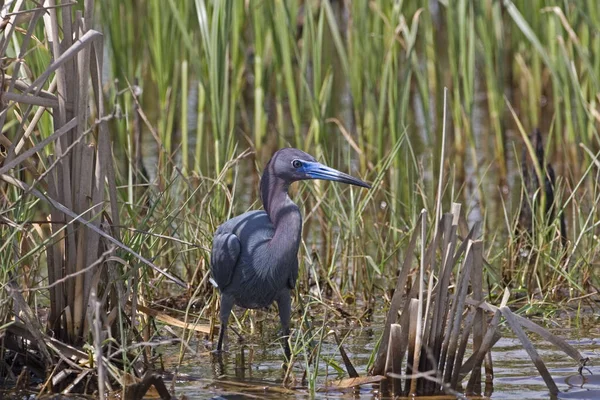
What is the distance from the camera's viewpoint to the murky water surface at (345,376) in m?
3.45

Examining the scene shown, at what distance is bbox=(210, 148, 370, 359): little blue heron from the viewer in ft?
13.0

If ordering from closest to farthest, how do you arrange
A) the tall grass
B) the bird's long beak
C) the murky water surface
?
the tall grass, the murky water surface, the bird's long beak

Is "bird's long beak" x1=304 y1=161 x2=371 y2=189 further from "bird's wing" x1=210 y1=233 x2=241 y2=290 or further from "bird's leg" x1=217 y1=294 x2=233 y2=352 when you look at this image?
"bird's leg" x1=217 y1=294 x2=233 y2=352

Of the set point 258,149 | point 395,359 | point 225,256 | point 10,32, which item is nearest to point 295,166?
point 225,256

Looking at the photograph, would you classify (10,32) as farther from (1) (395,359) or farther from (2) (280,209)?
(1) (395,359)

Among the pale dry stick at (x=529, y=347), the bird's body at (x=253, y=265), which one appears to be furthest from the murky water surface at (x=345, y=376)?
the bird's body at (x=253, y=265)

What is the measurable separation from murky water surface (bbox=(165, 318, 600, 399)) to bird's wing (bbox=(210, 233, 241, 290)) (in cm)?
29

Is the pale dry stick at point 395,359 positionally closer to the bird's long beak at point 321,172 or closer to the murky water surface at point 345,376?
the murky water surface at point 345,376

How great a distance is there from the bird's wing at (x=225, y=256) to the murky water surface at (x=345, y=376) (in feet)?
0.95

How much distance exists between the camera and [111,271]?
132 inches

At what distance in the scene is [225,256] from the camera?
13.1 ft

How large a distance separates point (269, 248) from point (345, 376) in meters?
0.66

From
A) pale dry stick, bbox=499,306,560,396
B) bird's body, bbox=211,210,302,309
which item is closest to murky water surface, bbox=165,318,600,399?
pale dry stick, bbox=499,306,560,396

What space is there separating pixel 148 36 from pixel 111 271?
3706 millimetres
